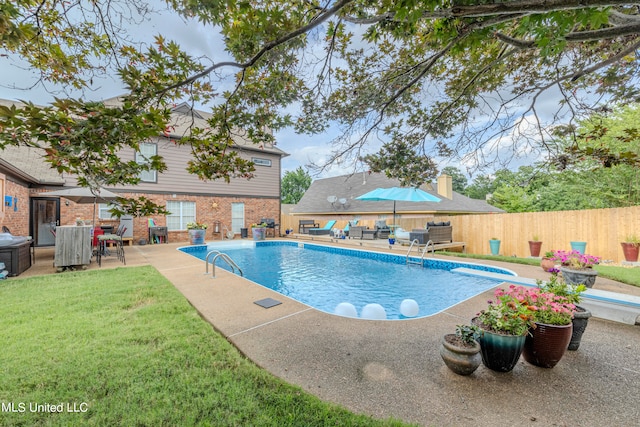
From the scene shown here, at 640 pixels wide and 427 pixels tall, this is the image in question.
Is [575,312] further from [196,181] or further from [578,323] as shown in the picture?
[196,181]

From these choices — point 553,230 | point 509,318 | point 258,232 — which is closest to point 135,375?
point 509,318

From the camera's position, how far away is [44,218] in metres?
12.4

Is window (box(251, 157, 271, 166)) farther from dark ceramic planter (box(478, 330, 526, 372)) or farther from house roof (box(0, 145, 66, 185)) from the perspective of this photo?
dark ceramic planter (box(478, 330, 526, 372))

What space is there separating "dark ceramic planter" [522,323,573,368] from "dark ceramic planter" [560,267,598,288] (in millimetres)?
3614

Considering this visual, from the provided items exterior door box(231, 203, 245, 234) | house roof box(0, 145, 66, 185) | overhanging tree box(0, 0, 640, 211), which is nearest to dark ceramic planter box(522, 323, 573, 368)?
overhanging tree box(0, 0, 640, 211)

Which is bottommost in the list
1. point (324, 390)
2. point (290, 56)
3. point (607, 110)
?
point (324, 390)

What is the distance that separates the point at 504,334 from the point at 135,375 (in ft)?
11.3

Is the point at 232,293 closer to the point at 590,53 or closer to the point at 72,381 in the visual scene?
the point at 72,381

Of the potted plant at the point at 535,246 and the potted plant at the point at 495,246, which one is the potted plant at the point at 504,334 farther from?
the potted plant at the point at 495,246

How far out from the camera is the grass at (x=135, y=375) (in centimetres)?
202

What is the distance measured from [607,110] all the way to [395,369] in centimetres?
456

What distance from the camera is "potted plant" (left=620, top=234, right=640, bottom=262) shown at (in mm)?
7840

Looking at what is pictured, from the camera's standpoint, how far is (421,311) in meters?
5.66

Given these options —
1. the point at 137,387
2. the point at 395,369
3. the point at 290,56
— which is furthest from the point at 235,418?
the point at 290,56
